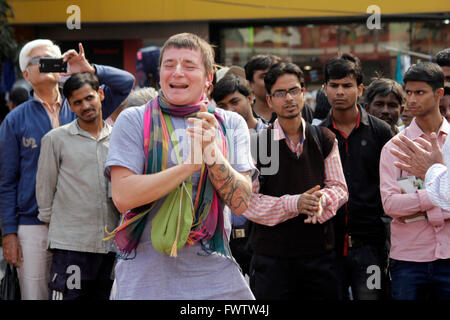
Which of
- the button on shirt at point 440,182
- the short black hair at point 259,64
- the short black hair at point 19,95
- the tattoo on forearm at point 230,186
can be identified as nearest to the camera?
the tattoo on forearm at point 230,186

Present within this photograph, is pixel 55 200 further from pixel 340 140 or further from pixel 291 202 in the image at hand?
pixel 340 140

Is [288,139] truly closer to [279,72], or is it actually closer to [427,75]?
[279,72]

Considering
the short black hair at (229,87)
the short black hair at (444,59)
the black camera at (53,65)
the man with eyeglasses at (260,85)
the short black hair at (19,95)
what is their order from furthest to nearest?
the short black hair at (19,95) → the man with eyeglasses at (260,85) → the short black hair at (229,87) → the short black hair at (444,59) → the black camera at (53,65)

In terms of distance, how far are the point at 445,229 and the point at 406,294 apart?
0.45m

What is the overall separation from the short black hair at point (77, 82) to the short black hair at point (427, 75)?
2155mm

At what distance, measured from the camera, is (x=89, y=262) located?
4.25m

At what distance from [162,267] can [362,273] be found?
1926mm

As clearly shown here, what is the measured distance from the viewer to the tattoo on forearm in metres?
2.45

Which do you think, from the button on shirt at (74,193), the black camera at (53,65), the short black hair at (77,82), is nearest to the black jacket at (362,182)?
the button on shirt at (74,193)

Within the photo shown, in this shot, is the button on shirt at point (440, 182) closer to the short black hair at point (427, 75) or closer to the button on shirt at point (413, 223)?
the button on shirt at point (413, 223)

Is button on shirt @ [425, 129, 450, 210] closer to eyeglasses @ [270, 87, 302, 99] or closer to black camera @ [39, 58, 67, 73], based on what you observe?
eyeglasses @ [270, 87, 302, 99]

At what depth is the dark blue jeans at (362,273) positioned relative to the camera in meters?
3.99
